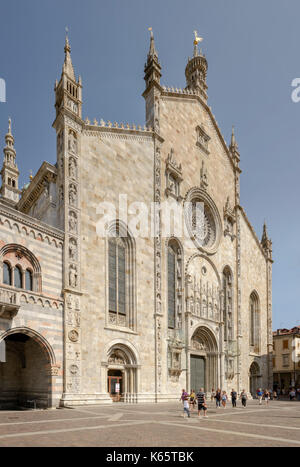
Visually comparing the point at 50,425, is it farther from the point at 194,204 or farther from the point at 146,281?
the point at 194,204

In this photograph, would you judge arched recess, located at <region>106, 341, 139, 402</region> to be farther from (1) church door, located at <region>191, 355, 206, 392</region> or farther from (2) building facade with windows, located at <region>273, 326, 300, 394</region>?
(2) building facade with windows, located at <region>273, 326, 300, 394</region>

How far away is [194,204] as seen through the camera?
39250 millimetres

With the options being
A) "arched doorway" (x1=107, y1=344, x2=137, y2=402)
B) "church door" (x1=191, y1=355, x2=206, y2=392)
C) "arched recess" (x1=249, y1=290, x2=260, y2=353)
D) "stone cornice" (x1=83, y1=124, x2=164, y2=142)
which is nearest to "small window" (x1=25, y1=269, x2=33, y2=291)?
"arched doorway" (x1=107, y1=344, x2=137, y2=402)

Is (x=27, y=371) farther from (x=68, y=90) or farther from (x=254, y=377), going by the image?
(x=254, y=377)

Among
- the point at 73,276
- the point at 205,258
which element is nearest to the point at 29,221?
the point at 73,276

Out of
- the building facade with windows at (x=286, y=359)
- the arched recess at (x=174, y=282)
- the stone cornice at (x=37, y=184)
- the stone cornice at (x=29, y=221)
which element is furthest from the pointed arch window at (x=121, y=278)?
the building facade with windows at (x=286, y=359)

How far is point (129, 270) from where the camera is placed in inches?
1185

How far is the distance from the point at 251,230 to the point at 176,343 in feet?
68.6

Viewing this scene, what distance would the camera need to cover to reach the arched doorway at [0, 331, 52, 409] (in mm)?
23312

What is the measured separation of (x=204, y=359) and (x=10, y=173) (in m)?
36.0

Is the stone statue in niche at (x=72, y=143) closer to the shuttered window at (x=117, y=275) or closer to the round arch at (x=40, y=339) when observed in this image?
the shuttered window at (x=117, y=275)

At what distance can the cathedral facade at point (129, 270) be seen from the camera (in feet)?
77.2
